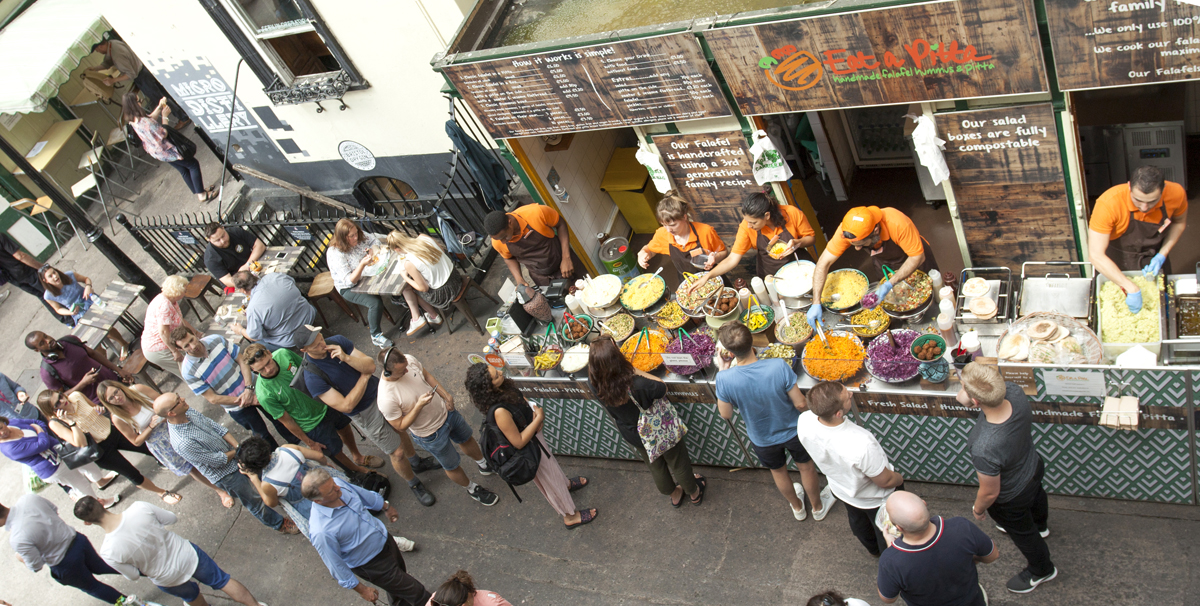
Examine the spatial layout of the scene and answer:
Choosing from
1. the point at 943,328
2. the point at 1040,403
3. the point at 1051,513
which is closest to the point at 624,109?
the point at 943,328

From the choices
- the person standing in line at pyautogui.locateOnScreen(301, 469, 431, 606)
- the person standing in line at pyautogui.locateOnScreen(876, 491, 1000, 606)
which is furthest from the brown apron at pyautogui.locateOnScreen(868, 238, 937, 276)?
the person standing in line at pyautogui.locateOnScreen(301, 469, 431, 606)

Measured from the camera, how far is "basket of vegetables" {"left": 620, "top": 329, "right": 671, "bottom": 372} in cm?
598

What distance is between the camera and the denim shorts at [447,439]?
6.23 m

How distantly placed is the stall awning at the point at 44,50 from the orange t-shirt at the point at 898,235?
995 cm

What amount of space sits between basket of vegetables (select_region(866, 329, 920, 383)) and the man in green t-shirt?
4.57 metres

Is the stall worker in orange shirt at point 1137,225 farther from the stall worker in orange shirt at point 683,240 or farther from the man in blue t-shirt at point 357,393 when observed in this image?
the man in blue t-shirt at point 357,393

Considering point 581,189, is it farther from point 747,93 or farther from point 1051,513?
point 1051,513

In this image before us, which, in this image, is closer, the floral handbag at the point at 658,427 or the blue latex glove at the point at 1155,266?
the blue latex glove at the point at 1155,266

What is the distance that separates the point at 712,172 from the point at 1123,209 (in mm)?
3107

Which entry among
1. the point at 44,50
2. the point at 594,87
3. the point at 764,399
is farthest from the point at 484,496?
the point at 44,50

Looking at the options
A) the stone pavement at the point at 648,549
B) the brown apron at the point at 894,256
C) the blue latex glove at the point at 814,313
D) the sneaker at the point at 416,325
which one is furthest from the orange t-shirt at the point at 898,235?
the sneaker at the point at 416,325

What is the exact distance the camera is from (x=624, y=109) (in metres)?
6.43

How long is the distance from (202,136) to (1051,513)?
13.5m

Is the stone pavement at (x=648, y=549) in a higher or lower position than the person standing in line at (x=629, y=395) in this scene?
lower
